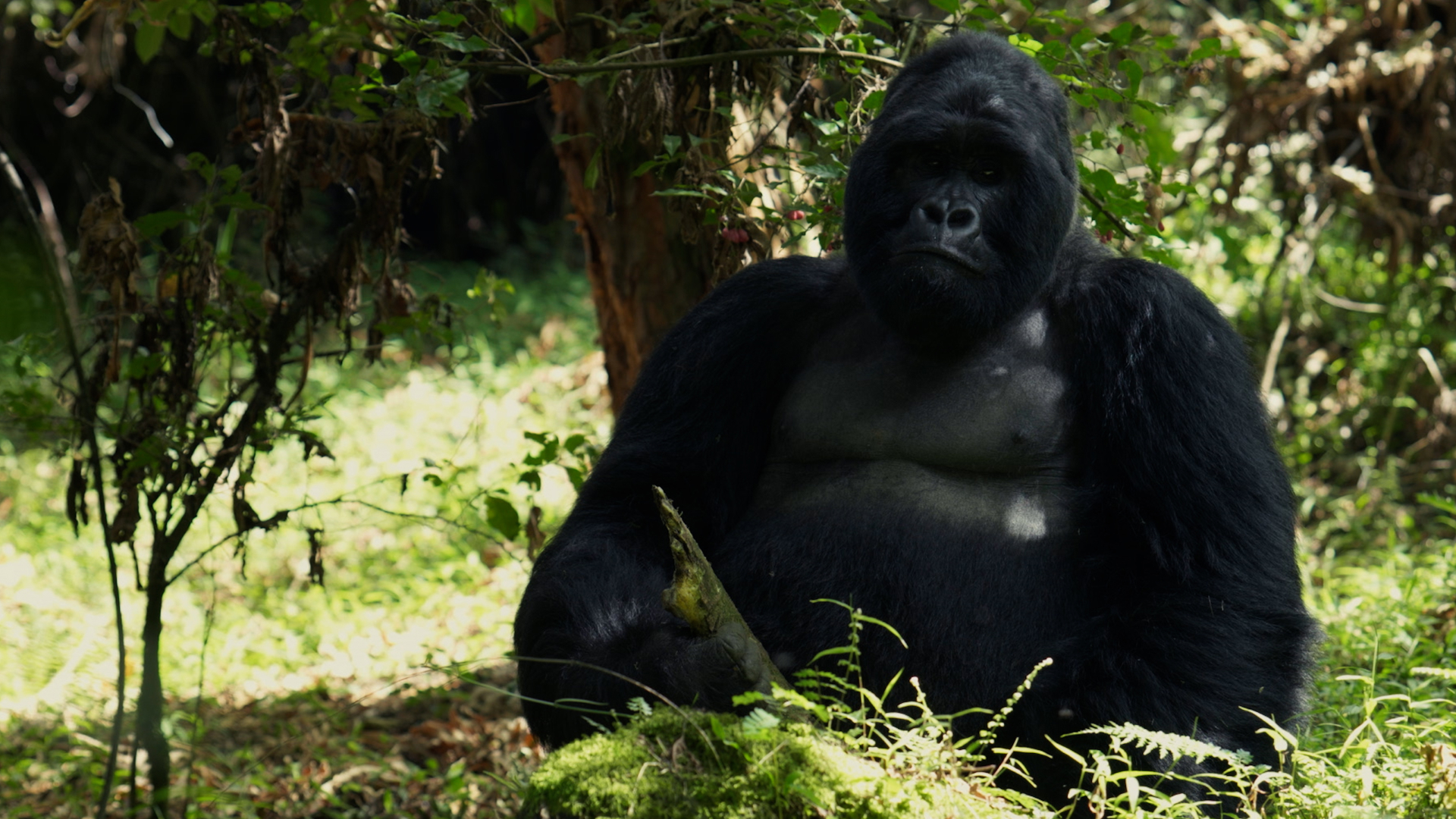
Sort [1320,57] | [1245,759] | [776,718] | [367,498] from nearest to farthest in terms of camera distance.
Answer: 1. [776,718]
2. [1245,759]
3. [1320,57]
4. [367,498]

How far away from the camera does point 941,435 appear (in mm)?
3049

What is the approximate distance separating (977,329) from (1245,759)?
3.54ft

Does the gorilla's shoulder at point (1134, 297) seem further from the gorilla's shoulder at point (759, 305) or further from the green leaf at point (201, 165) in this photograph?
the green leaf at point (201, 165)

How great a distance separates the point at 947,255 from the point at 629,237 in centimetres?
173

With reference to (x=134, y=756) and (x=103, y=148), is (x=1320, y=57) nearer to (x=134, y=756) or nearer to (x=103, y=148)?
(x=134, y=756)

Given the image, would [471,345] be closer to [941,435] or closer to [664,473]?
[664,473]

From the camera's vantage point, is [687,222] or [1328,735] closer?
[1328,735]

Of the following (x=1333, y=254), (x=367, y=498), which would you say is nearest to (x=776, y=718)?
(x=367, y=498)

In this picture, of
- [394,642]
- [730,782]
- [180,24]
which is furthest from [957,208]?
[394,642]

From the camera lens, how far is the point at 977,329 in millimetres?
2998

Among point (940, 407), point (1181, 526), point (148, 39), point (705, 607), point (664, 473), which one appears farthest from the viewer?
point (148, 39)

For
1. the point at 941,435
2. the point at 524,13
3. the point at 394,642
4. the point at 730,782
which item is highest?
the point at 524,13

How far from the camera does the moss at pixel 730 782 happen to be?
2.08m

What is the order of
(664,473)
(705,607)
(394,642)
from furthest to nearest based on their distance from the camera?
(394,642)
(664,473)
(705,607)
